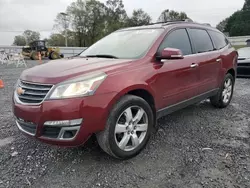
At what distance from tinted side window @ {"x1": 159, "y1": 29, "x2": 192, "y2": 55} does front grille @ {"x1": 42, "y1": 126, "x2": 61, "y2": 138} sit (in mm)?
1886

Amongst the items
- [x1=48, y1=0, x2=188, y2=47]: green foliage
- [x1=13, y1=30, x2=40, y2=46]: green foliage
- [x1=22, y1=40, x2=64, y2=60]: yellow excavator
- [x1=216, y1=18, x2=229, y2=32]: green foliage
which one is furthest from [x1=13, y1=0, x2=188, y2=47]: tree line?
[x1=216, y1=18, x2=229, y2=32]: green foliage

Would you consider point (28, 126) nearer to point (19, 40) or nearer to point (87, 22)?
point (87, 22)

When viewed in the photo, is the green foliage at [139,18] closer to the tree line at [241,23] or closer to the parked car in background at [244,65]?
the tree line at [241,23]

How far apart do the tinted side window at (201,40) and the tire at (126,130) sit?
1.82m

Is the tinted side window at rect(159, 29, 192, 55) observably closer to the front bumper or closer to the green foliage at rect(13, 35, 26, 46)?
the front bumper

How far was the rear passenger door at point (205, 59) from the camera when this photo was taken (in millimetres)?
4113

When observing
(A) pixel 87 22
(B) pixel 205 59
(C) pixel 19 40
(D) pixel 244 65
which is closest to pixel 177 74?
(B) pixel 205 59

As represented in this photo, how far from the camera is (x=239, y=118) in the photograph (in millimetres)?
4441

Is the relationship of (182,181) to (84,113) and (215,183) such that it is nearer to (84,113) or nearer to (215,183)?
(215,183)

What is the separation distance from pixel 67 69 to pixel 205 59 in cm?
256

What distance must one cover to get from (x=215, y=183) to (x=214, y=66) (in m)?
2.61

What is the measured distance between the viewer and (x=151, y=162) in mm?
2859

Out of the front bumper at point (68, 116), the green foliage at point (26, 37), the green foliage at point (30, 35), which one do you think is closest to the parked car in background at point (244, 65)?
the front bumper at point (68, 116)

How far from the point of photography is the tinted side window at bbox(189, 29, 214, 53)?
4172mm
